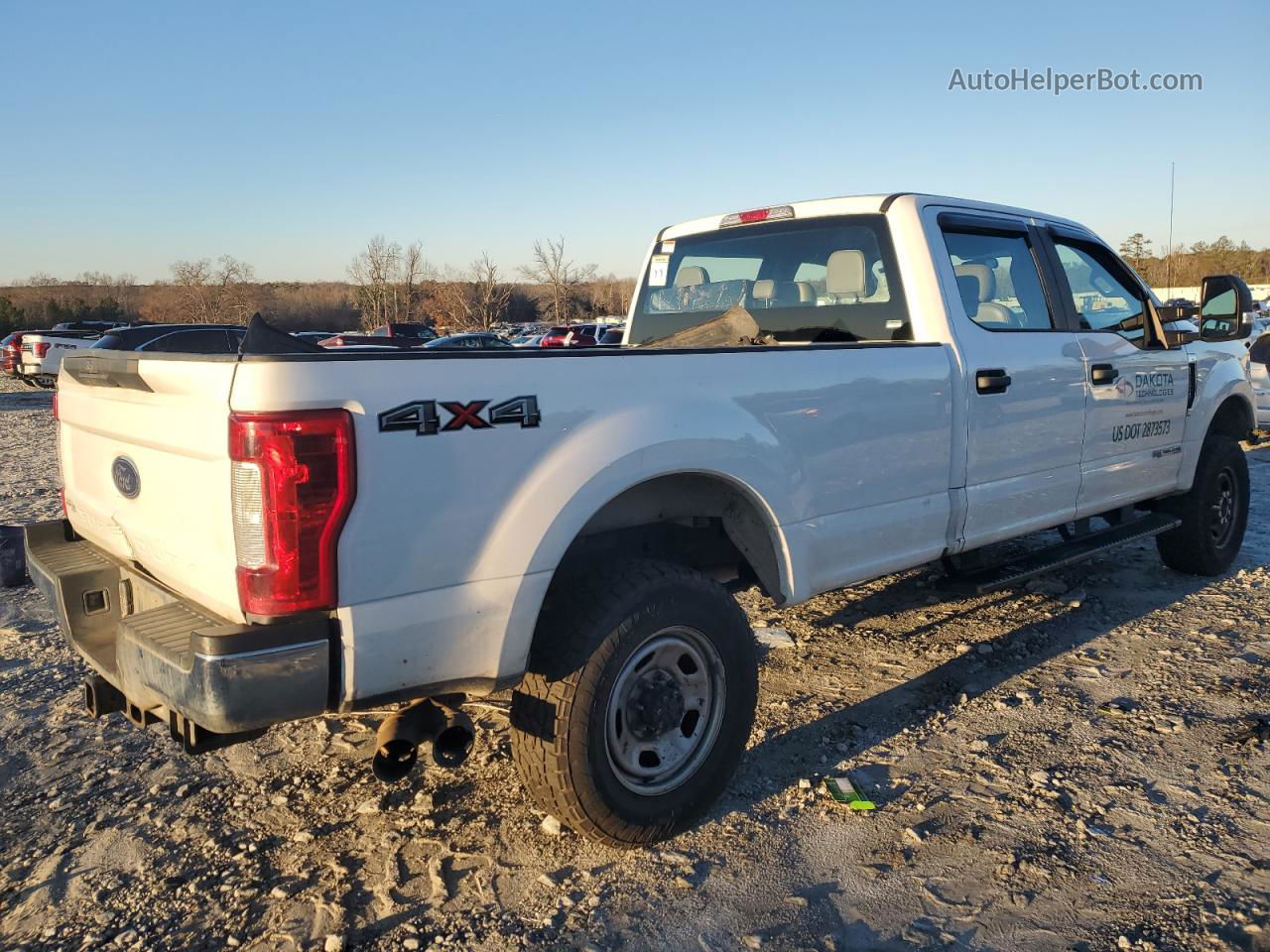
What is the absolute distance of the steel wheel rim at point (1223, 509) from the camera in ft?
19.2

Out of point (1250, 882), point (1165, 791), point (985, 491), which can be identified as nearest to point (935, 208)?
point (985, 491)

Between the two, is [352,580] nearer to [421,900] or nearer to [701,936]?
[421,900]

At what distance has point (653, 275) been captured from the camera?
5.31 metres

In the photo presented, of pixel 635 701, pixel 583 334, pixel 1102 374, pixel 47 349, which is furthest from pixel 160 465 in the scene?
pixel 583 334

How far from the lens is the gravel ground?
101 inches

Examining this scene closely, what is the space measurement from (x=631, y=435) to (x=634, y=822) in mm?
1205

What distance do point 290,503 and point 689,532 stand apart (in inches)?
63.4

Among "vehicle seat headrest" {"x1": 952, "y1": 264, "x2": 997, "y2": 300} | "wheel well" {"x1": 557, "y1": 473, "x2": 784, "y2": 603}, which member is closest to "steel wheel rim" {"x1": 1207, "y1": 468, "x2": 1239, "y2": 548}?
"vehicle seat headrest" {"x1": 952, "y1": 264, "x2": 997, "y2": 300}

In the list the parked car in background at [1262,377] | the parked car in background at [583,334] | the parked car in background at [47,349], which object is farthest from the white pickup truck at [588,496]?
the parked car in background at [583,334]

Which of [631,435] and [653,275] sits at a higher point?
[653,275]

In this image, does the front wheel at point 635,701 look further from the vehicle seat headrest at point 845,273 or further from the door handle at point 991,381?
the vehicle seat headrest at point 845,273

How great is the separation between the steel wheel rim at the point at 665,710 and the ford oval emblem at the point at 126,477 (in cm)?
155

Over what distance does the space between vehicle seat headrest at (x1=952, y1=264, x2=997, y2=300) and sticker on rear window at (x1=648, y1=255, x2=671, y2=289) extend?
166 centimetres

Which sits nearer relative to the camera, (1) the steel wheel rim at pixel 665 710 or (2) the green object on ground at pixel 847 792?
(1) the steel wheel rim at pixel 665 710
